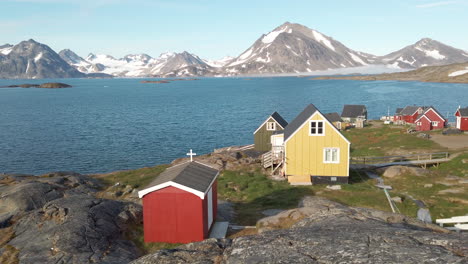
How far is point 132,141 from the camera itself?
256ft

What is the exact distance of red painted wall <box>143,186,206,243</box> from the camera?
2044 cm

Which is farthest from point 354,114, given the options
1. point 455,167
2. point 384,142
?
point 455,167

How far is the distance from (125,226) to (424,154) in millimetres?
40777

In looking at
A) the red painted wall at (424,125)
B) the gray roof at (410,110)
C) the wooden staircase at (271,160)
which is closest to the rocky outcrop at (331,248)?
the wooden staircase at (271,160)

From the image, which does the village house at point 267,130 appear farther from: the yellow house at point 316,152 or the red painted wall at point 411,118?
the red painted wall at point 411,118

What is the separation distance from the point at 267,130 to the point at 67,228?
125 ft

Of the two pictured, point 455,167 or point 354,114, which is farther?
point 354,114

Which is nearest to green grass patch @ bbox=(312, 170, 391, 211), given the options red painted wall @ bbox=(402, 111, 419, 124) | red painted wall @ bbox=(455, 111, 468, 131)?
red painted wall @ bbox=(455, 111, 468, 131)

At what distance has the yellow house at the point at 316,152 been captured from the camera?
34.8m

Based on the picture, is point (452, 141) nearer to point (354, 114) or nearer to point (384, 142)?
point (384, 142)

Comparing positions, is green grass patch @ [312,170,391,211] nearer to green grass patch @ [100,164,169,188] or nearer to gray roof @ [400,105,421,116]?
green grass patch @ [100,164,169,188]

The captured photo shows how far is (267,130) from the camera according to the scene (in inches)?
2137

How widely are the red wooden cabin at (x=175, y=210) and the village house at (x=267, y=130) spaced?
33.6 metres

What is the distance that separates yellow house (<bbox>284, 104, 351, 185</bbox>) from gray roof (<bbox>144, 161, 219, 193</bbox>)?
44.6 feet
